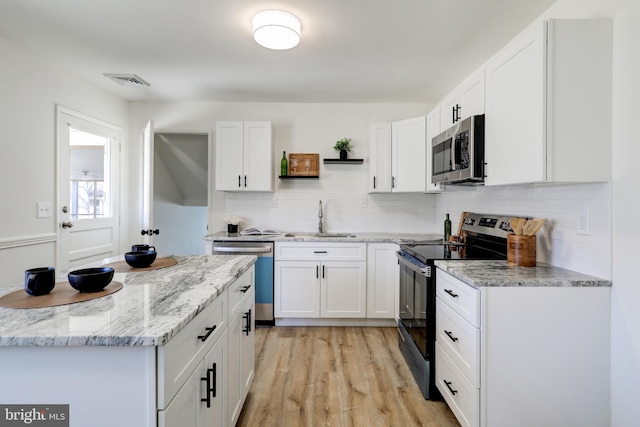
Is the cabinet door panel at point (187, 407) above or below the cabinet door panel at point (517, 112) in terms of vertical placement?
below

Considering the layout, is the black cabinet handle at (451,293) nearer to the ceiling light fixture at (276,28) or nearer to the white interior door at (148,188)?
the ceiling light fixture at (276,28)

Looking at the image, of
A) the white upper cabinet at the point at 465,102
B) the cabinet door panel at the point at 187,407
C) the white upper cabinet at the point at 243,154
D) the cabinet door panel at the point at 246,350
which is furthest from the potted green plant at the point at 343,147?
the cabinet door panel at the point at 187,407

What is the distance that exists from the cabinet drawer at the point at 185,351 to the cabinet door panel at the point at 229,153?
231cm

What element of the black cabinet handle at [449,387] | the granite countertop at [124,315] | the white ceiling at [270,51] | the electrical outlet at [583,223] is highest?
the white ceiling at [270,51]

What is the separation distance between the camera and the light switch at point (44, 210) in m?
2.71

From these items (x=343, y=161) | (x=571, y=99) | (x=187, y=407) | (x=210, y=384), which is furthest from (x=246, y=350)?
(x=343, y=161)

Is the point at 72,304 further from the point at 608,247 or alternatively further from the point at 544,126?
the point at 608,247

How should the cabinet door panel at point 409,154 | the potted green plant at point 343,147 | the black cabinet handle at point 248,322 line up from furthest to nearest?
the potted green plant at point 343,147, the cabinet door panel at point 409,154, the black cabinet handle at point 248,322

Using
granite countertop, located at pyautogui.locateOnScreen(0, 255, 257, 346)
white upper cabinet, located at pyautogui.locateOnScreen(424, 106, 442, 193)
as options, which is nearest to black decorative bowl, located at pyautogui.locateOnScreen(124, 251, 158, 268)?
granite countertop, located at pyautogui.locateOnScreen(0, 255, 257, 346)

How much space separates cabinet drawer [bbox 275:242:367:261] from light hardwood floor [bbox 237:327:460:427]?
2.44 feet

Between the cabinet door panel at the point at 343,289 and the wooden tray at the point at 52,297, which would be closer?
the wooden tray at the point at 52,297

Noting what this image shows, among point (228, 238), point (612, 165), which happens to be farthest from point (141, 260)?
point (612, 165)

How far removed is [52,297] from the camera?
1.17 metres

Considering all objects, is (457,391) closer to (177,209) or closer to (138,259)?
(138,259)
